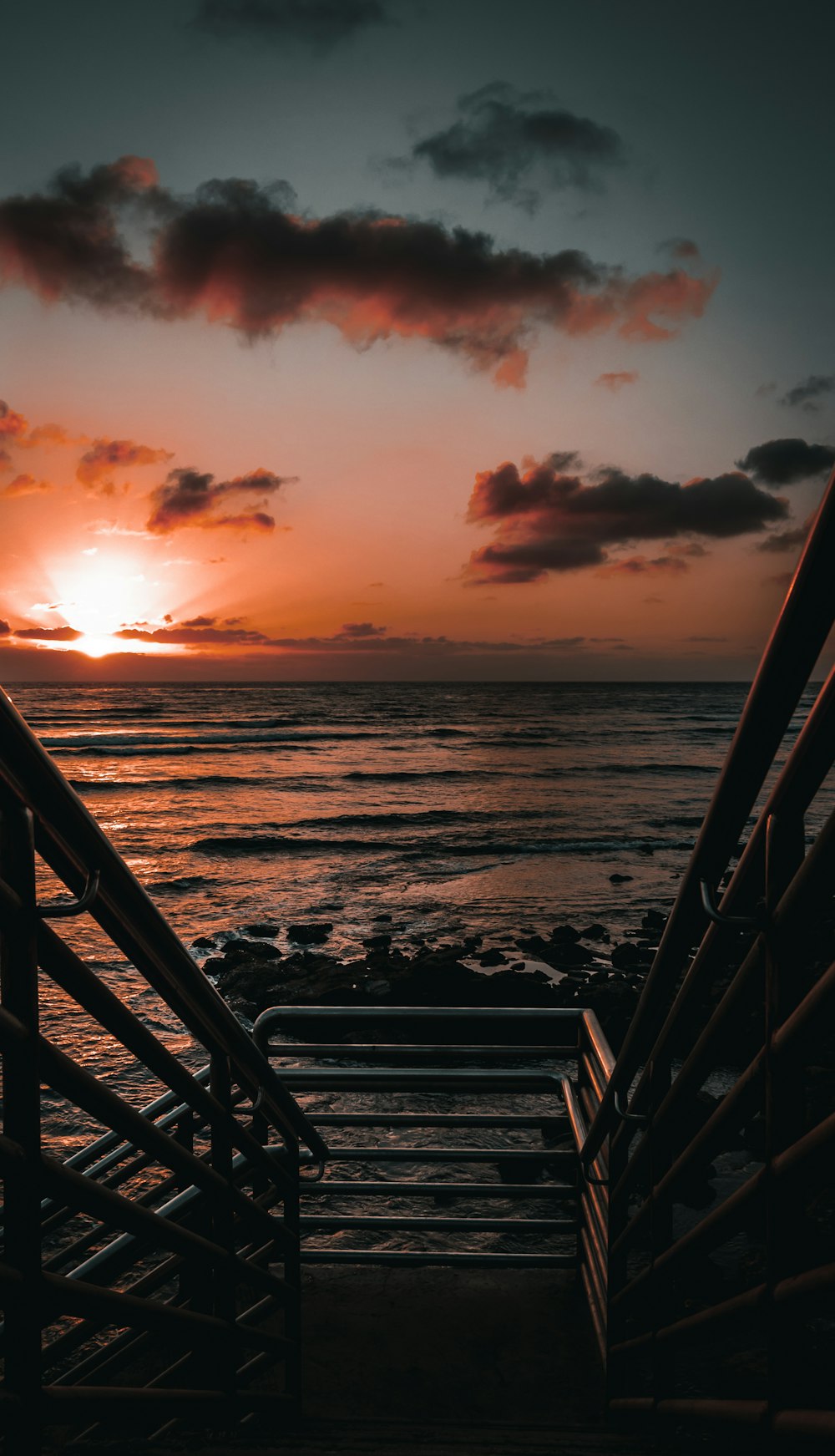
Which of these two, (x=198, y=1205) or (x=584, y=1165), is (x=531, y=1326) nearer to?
(x=584, y=1165)

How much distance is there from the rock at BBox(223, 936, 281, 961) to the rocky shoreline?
0.01 m

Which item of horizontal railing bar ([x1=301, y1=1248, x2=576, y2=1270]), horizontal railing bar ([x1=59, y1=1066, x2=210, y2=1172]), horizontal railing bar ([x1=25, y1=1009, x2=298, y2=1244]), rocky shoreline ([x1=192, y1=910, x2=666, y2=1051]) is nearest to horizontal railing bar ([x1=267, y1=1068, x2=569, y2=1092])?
horizontal railing bar ([x1=59, y1=1066, x2=210, y2=1172])

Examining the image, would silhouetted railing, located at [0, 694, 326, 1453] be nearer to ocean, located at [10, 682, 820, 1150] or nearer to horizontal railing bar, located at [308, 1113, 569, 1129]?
horizontal railing bar, located at [308, 1113, 569, 1129]

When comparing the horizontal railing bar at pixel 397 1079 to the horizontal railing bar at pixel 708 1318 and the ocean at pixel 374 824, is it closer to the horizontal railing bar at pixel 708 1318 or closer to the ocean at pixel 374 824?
the horizontal railing bar at pixel 708 1318

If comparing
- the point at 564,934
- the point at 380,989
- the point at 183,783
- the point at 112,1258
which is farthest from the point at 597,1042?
the point at 183,783

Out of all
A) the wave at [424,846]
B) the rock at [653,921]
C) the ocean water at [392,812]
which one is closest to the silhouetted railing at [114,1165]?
the ocean water at [392,812]

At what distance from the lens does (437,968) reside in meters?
9.15

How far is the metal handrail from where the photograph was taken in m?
1.10

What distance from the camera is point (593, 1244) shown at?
2.82m

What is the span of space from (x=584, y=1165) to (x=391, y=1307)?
988 millimetres

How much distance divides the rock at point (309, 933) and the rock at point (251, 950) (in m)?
0.37

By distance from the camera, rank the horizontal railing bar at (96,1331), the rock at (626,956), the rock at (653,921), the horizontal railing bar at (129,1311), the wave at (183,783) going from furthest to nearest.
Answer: the wave at (183,783) → the rock at (653,921) → the rock at (626,956) → the horizontal railing bar at (96,1331) → the horizontal railing bar at (129,1311)

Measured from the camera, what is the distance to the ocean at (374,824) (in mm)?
12203

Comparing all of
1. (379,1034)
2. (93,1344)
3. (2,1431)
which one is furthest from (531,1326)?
(379,1034)
